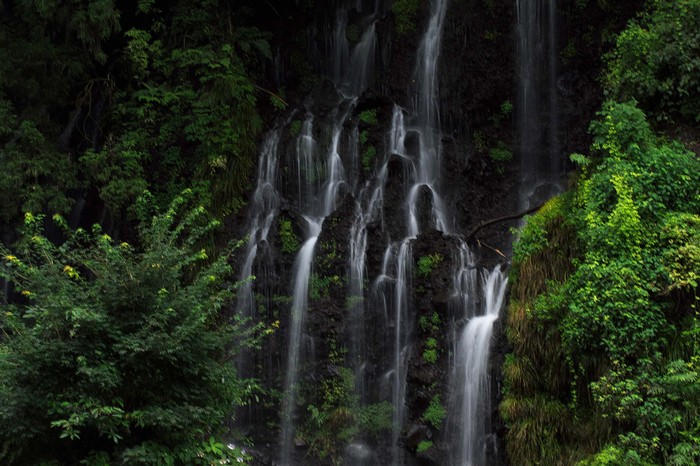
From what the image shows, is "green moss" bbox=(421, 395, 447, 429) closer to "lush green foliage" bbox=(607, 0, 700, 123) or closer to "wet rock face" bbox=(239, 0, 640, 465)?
"wet rock face" bbox=(239, 0, 640, 465)

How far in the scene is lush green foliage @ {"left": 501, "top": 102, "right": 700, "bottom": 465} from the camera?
8.28 m

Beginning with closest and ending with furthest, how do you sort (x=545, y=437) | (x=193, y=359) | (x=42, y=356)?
(x=42, y=356) < (x=193, y=359) < (x=545, y=437)

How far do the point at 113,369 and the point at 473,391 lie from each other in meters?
5.69

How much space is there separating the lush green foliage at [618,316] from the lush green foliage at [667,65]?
0.94m

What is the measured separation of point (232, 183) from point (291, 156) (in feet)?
4.51

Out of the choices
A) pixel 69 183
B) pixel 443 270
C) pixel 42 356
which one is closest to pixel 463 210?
pixel 443 270

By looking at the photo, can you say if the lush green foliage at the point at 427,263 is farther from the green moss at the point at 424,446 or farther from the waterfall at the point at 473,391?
the green moss at the point at 424,446

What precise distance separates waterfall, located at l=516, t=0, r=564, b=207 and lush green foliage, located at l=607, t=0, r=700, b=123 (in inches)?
137

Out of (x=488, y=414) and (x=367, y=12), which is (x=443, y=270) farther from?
(x=367, y=12)

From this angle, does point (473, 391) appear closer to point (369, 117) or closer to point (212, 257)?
point (212, 257)

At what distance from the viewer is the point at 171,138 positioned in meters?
15.3

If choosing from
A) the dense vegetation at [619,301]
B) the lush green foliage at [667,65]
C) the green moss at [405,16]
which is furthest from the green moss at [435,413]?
the green moss at [405,16]

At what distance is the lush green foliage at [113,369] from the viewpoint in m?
6.95

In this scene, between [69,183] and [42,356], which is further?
[69,183]
